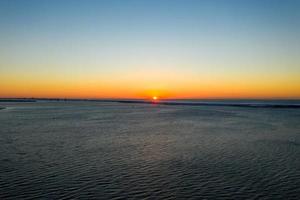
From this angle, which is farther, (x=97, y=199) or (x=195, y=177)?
(x=195, y=177)

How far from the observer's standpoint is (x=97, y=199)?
11297 millimetres

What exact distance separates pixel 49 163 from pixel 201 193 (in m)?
9.91

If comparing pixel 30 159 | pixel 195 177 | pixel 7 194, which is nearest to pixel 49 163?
pixel 30 159

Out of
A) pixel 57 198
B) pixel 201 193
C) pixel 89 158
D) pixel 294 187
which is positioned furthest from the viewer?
pixel 89 158

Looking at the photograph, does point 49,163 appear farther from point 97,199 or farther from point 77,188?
point 97,199

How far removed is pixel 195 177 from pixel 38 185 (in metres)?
7.80

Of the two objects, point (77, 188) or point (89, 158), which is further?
point (89, 158)

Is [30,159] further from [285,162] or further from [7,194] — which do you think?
[285,162]

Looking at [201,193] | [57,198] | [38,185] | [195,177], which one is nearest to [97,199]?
[57,198]

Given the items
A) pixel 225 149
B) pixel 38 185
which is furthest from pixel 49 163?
pixel 225 149

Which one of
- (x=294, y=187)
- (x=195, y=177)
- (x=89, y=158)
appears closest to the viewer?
(x=294, y=187)

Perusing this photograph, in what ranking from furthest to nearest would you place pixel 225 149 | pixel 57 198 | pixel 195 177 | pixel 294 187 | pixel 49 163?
pixel 225 149, pixel 49 163, pixel 195 177, pixel 294 187, pixel 57 198

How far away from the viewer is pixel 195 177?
14.4m

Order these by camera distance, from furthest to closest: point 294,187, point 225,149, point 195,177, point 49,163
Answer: point 225,149 → point 49,163 → point 195,177 → point 294,187
